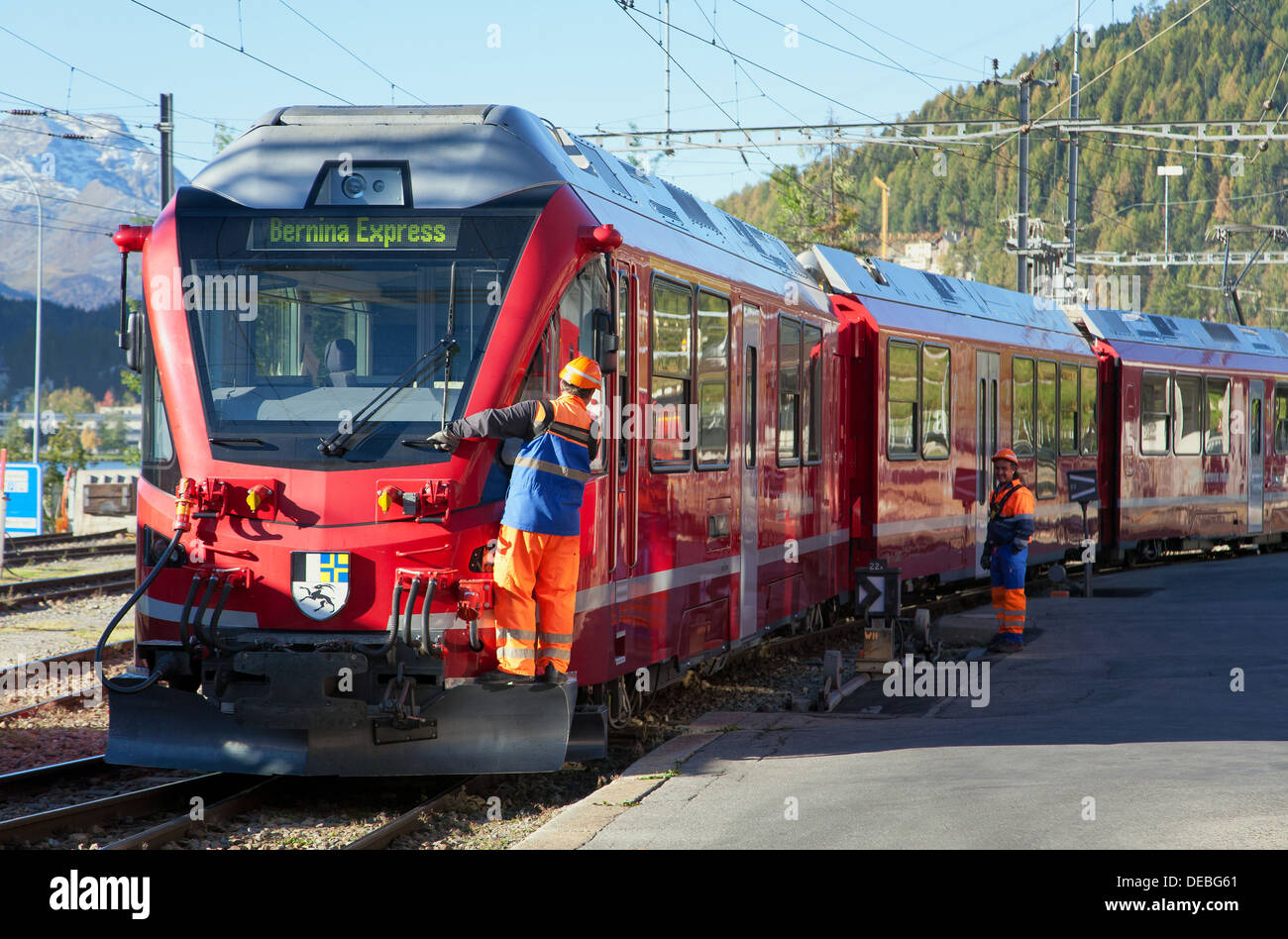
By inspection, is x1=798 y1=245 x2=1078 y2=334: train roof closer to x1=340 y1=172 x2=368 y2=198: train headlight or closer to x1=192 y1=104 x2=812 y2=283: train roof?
x1=192 y1=104 x2=812 y2=283: train roof

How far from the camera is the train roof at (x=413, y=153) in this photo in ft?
26.5

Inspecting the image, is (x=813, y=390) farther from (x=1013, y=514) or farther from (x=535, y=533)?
(x=535, y=533)

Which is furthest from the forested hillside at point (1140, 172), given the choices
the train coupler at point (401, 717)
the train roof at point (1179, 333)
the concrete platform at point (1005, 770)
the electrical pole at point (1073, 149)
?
the train coupler at point (401, 717)

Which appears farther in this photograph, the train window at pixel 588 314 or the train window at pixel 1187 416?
the train window at pixel 1187 416

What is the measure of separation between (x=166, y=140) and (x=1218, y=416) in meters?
17.0

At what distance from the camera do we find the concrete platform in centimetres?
667

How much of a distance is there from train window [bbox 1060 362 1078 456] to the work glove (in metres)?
13.8

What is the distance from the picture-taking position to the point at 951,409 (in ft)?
55.0

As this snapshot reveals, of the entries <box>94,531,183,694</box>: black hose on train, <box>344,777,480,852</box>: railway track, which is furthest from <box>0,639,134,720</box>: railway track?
<box>344,777,480,852</box>: railway track

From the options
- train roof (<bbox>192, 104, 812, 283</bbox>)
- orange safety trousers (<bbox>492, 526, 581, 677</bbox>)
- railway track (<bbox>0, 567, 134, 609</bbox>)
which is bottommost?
railway track (<bbox>0, 567, 134, 609</bbox>)

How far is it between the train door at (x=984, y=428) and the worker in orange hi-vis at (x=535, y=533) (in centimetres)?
1053

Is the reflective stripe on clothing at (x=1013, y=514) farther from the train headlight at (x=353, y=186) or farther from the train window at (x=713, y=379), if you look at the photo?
the train headlight at (x=353, y=186)

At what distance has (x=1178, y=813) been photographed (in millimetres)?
6906

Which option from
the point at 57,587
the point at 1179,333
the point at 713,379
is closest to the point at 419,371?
the point at 713,379
